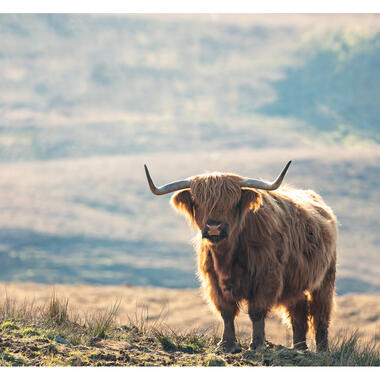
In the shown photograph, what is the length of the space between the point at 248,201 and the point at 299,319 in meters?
1.75

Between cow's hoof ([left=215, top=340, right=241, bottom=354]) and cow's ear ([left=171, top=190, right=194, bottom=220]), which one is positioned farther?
cow's ear ([left=171, top=190, right=194, bottom=220])

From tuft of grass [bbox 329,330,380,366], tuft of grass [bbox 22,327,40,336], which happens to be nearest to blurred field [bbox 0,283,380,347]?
tuft of grass [bbox 329,330,380,366]

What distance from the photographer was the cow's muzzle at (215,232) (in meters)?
4.93

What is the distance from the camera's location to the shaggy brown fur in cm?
525

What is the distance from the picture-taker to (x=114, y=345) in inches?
202

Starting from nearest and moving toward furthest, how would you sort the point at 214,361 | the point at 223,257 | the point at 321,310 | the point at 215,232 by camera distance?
the point at 214,361
the point at 215,232
the point at 223,257
the point at 321,310

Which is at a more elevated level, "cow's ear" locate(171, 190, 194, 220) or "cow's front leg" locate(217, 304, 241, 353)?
"cow's ear" locate(171, 190, 194, 220)

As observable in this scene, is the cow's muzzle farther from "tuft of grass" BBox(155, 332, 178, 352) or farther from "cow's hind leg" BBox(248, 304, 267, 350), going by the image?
"tuft of grass" BBox(155, 332, 178, 352)

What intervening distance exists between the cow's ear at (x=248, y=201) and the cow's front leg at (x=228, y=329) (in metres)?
0.80

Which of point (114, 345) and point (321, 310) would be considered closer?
point (114, 345)

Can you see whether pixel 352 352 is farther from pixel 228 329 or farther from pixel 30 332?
pixel 30 332

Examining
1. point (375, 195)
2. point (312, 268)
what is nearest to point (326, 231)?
point (312, 268)

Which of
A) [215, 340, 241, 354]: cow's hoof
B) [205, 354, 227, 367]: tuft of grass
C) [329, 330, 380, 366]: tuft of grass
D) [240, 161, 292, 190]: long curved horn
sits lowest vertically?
[215, 340, 241, 354]: cow's hoof

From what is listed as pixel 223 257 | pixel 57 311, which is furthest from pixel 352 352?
pixel 57 311
